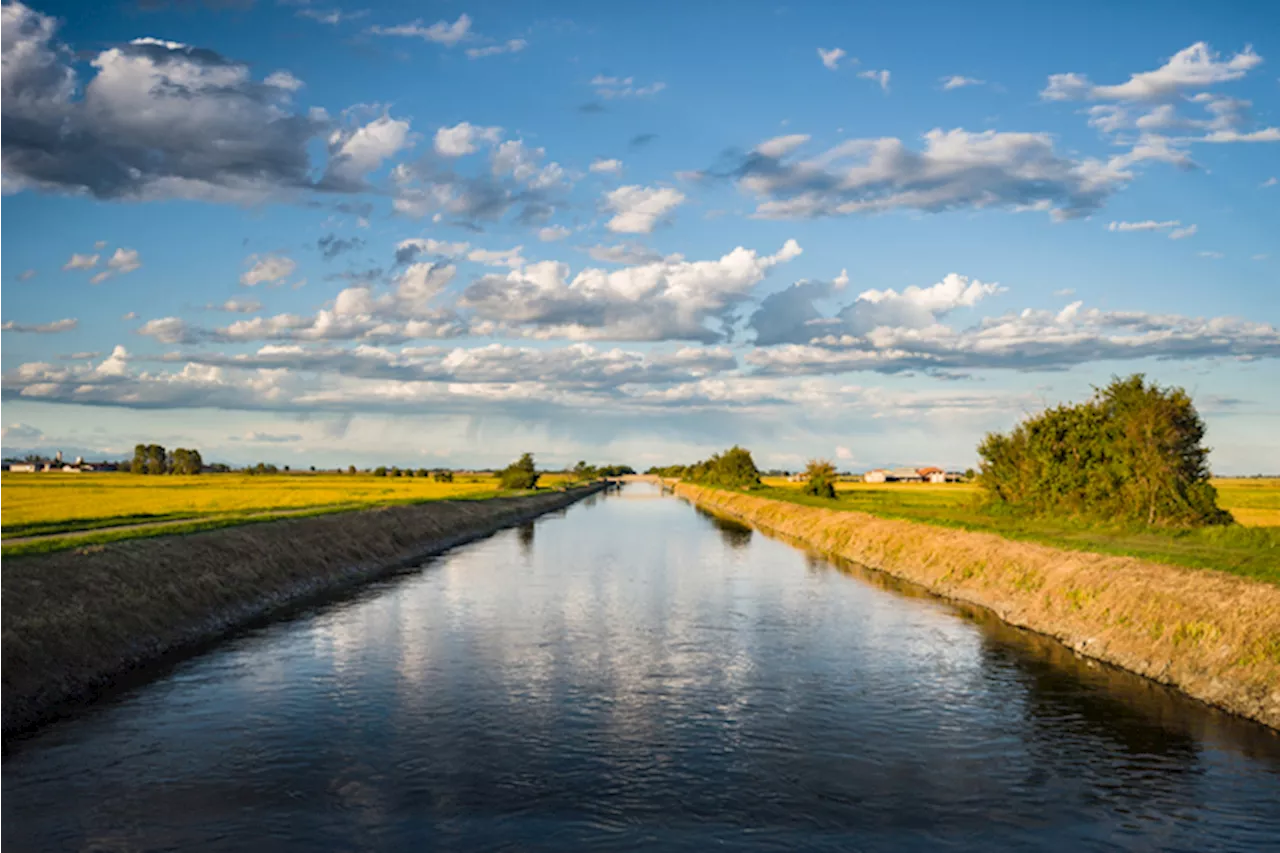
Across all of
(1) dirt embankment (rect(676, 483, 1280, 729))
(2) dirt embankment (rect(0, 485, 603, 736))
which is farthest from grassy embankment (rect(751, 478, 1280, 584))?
(2) dirt embankment (rect(0, 485, 603, 736))

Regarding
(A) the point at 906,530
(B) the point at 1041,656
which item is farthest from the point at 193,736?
(A) the point at 906,530

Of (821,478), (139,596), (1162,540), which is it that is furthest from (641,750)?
(821,478)

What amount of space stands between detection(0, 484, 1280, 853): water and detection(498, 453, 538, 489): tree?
469 feet

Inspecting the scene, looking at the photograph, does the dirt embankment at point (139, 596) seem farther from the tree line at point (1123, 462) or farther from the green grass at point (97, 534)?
the tree line at point (1123, 462)

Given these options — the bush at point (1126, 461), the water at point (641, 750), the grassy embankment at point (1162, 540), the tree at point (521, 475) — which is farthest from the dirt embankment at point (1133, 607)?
the tree at point (521, 475)

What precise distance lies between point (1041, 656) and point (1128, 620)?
2.88 m

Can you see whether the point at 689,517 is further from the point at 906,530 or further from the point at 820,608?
the point at 820,608

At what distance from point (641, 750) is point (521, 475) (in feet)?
533

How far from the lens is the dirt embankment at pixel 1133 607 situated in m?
22.4

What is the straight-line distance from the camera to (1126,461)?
54.0 m

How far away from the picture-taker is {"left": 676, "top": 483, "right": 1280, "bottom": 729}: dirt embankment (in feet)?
73.5

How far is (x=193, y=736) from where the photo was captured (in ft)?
64.5

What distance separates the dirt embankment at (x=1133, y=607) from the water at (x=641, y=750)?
39.5 inches

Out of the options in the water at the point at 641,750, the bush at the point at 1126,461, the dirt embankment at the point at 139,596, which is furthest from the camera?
the bush at the point at 1126,461
